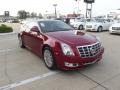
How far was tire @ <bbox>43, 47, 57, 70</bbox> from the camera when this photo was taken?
449 cm

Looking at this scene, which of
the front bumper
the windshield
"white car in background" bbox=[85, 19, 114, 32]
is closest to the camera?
the front bumper

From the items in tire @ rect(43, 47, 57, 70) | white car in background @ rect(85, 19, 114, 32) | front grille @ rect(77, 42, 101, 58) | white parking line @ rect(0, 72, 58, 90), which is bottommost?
white parking line @ rect(0, 72, 58, 90)

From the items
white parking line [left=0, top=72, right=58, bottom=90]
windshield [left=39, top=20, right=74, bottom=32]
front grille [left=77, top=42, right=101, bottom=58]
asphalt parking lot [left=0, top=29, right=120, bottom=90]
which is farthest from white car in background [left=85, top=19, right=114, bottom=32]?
white parking line [left=0, top=72, right=58, bottom=90]

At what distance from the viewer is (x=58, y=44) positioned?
4.27 meters

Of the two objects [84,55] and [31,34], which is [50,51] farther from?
[31,34]

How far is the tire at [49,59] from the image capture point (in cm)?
449

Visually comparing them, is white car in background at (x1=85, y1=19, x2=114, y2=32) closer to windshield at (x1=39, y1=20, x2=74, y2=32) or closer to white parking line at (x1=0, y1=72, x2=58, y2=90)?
windshield at (x1=39, y1=20, x2=74, y2=32)

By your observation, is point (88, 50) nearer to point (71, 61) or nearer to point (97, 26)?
point (71, 61)

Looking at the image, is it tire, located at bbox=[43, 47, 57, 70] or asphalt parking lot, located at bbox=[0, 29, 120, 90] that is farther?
tire, located at bbox=[43, 47, 57, 70]

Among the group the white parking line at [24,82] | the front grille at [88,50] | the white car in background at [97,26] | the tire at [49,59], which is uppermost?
the white car in background at [97,26]

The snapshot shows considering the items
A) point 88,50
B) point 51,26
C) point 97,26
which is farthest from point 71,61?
point 97,26

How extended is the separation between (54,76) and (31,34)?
2.25 metres

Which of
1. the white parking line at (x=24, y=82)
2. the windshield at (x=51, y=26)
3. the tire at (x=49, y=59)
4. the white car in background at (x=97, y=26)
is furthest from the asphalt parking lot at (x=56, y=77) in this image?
the white car in background at (x=97, y=26)

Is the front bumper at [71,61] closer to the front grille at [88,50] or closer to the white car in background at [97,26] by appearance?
the front grille at [88,50]
